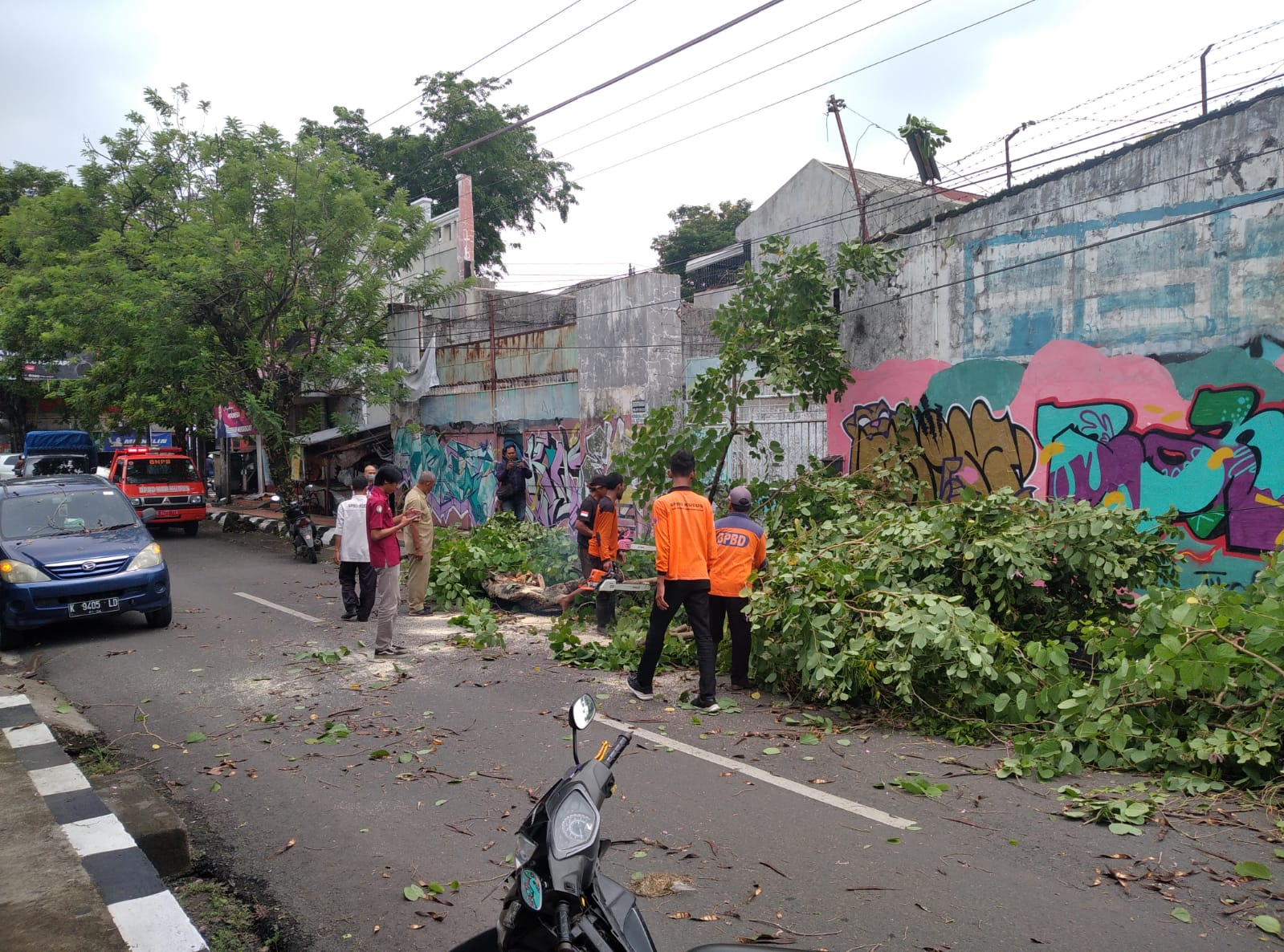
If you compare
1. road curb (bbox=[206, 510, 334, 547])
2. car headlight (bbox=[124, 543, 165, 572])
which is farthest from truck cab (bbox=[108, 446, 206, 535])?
car headlight (bbox=[124, 543, 165, 572])

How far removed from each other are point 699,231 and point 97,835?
39920 millimetres

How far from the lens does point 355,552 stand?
391 inches

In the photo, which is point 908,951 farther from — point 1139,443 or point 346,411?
point 346,411

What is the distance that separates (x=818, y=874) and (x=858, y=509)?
5.86m

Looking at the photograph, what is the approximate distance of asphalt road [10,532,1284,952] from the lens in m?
3.76

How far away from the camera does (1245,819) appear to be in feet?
14.9

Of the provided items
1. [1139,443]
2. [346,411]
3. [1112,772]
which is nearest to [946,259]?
[1139,443]

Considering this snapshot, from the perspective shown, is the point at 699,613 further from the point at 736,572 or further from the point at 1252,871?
the point at 1252,871

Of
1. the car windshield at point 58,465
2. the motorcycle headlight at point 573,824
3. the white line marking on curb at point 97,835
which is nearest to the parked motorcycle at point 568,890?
the motorcycle headlight at point 573,824

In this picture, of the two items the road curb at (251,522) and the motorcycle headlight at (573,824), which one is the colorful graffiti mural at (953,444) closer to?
the motorcycle headlight at (573,824)

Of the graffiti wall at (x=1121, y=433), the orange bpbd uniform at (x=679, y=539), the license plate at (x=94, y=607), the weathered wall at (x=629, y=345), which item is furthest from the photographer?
the weathered wall at (x=629, y=345)

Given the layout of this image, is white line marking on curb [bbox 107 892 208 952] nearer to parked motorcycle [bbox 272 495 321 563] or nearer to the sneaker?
the sneaker

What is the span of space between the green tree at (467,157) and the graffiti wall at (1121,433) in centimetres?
2728

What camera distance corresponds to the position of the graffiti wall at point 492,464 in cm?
1672
